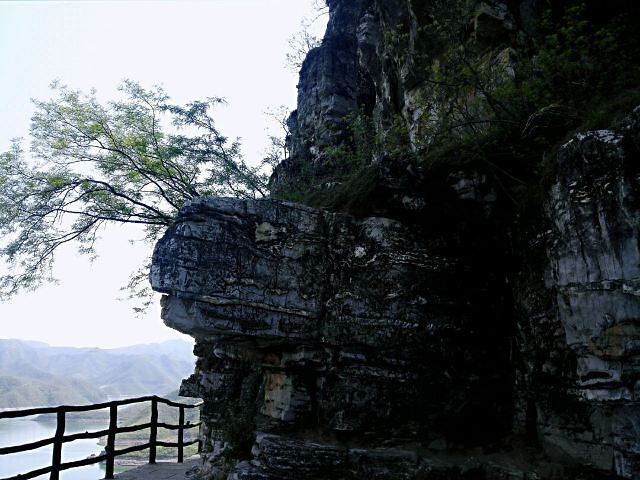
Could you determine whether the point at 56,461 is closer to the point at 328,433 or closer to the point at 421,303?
the point at 328,433

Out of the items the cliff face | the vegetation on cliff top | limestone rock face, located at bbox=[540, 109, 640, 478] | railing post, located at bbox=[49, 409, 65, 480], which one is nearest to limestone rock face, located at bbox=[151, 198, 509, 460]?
the cliff face

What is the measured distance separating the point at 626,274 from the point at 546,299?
1652 millimetres

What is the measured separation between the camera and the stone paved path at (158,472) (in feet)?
28.2

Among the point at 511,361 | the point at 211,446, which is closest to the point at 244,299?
the point at 211,446

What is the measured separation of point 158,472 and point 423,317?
21.5ft

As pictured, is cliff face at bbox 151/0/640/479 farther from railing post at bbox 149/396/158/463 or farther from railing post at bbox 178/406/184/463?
railing post at bbox 178/406/184/463

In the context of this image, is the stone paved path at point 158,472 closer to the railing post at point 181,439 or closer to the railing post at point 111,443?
the railing post at point 111,443

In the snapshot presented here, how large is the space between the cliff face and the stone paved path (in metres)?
1.75

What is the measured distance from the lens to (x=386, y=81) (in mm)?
13797

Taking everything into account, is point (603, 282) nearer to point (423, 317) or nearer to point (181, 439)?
point (423, 317)

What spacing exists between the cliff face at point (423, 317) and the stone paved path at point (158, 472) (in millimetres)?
1753

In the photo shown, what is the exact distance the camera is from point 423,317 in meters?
6.60

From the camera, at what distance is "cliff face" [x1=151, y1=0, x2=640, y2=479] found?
492 cm

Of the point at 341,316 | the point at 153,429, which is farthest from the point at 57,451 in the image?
the point at 341,316
